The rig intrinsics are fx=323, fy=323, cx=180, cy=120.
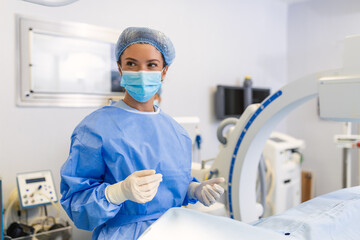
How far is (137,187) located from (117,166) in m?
0.14

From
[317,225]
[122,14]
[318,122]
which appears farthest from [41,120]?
[318,122]

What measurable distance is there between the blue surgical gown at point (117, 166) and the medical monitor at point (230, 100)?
7.02 feet

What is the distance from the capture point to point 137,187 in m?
0.78

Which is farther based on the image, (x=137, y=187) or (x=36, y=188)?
(x=36, y=188)

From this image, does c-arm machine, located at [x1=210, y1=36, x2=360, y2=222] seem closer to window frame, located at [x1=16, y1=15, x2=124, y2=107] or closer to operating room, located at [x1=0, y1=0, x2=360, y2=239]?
operating room, located at [x1=0, y1=0, x2=360, y2=239]

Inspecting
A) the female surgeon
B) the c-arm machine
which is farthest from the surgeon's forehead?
the c-arm machine

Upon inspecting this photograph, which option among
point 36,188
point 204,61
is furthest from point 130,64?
point 204,61

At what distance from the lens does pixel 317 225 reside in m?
0.97

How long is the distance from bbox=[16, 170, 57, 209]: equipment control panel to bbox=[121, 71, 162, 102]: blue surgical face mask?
1.09 m

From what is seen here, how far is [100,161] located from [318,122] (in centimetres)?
350

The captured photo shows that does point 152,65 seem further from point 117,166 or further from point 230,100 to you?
point 230,100

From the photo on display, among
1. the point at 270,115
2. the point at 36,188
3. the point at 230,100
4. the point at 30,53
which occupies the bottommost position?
the point at 36,188

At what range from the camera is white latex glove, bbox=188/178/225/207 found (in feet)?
3.27

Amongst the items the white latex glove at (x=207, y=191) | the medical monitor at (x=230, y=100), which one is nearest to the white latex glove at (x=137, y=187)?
the white latex glove at (x=207, y=191)
